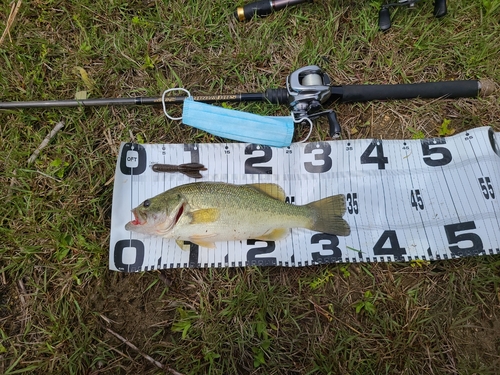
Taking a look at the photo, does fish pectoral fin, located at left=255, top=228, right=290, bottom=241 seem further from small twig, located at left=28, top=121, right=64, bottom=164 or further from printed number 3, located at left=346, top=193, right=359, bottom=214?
small twig, located at left=28, top=121, right=64, bottom=164

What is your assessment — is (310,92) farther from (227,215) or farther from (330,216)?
(227,215)

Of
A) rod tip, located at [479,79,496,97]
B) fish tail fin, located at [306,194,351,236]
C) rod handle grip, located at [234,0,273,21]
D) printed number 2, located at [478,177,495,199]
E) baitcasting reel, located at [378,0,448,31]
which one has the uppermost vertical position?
rod handle grip, located at [234,0,273,21]

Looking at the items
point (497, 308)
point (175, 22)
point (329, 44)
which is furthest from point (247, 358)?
point (175, 22)

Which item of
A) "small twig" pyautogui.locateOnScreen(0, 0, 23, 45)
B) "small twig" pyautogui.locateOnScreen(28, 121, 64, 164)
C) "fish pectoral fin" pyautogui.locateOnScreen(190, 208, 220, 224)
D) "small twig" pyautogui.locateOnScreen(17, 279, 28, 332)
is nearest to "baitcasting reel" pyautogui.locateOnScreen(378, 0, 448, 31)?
"fish pectoral fin" pyautogui.locateOnScreen(190, 208, 220, 224)

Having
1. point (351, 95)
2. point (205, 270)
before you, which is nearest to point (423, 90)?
point (351, 95)

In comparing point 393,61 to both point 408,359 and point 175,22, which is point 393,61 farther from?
point 408,359

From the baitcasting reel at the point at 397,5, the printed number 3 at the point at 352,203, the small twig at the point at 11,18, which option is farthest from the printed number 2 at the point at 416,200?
the small twig at the point at 11,18
